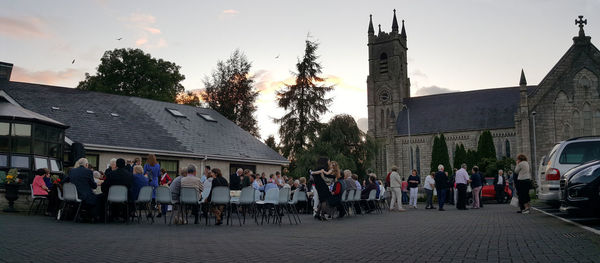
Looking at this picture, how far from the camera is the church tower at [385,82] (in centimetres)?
7250

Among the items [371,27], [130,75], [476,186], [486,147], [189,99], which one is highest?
[371,27]

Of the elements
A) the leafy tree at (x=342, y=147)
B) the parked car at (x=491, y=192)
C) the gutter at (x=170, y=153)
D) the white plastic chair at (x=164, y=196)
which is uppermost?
the leafy tree at (x=342, y=147)

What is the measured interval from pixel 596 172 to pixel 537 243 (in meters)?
3.28

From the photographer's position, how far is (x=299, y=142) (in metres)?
44.2

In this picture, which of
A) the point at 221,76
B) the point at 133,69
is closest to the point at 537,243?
the point at 133,69

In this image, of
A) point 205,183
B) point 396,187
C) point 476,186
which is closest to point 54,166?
point 205,183

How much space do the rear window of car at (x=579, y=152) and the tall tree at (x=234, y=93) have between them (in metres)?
40.7

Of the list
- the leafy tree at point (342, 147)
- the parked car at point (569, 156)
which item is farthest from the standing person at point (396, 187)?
the leafy tree at point (342, 147)

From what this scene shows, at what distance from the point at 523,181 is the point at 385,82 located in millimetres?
59610

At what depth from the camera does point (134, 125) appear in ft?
84.3

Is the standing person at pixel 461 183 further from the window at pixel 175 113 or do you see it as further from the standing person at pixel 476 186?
the window at pixel 175 113

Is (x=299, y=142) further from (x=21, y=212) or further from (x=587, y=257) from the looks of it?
(x=587, y=257)

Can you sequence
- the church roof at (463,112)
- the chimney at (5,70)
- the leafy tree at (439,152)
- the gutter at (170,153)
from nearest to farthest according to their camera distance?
1. the gutter at (170,153)
2. the chimney at (5,70)
3. the leafy tree at (439,152)
4. the church roof at (463,112)

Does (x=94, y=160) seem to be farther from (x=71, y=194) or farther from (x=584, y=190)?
(x=584, y=190)
